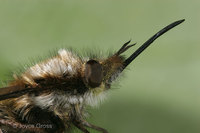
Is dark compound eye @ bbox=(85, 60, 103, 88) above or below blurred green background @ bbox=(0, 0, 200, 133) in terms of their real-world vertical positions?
below

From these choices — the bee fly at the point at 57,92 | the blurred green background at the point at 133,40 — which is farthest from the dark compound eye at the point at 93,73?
the blurred green background at the point at 133,40

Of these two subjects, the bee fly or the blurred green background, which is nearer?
the bee fly

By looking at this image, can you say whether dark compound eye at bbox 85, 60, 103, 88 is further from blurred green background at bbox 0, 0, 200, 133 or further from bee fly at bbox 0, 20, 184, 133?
blurred green background at bbox 0, 0, 200, 133

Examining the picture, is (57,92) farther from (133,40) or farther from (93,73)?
(133,40)

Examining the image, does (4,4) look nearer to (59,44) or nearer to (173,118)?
(59,44)

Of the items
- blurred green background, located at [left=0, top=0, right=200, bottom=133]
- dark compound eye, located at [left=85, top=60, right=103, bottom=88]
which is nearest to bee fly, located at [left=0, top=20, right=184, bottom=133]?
dark compound eye, located at [left=85, top=60, right=103, bottom=88]

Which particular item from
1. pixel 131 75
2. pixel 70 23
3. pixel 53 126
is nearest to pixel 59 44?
pixel 70 23
